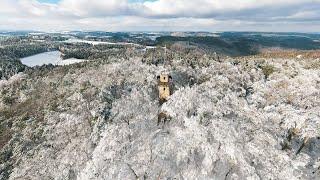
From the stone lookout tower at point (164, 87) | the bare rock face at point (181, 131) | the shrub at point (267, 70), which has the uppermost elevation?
the shrub at point (267, 70)

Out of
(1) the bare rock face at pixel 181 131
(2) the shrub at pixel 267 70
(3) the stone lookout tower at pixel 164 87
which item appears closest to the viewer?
(1) the bare rock face at pixel 181 131

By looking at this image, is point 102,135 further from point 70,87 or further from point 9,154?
point 70,87

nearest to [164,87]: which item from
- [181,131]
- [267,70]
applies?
[181,131]

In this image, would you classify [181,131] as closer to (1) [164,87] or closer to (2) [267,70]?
(1) [164,87]

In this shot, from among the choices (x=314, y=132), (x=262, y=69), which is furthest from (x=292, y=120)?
(x=262, y=69)

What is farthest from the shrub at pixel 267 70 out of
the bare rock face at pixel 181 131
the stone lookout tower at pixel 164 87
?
the stone lookout tower at pixel 164 87

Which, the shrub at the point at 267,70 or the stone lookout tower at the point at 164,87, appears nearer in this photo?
the stone lookout tower at the point at 164,87

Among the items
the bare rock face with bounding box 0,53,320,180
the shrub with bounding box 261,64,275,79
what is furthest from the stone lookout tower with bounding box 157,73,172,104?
the shrub with bounding box 261,64,275,79

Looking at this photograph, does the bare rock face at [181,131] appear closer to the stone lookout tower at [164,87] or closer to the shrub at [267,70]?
the shrub at [267,70]

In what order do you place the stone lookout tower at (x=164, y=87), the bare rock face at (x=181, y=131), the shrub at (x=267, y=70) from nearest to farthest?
the bare rock face at (x=181, y=131), the stone lookout tower at (x=164, y=87), the shrub at (x=267, y=70)

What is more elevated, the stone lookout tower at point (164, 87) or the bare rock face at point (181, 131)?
the stone lookout tower at point (164, 87)

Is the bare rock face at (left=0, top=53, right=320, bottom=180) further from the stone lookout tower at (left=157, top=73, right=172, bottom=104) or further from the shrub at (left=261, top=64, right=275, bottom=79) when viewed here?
the stone lookout tower at (left=157, top=73, right=172, bottom=104)
